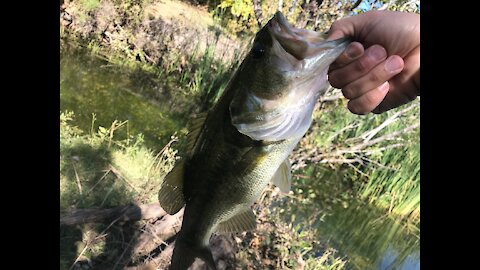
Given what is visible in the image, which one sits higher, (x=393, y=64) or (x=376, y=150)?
(x=393, y=64)

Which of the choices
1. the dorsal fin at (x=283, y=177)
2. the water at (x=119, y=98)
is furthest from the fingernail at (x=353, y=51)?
the water at (x=119, y=98)

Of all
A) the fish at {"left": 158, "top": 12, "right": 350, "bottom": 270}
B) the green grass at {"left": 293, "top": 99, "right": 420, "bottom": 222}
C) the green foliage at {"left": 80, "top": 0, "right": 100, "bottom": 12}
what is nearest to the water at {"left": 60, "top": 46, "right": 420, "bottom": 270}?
the green grass at {"left": 293, "top": 99, "right": 420, "bottom": 222}

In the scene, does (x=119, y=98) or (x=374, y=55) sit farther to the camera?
(x=119, y=98)

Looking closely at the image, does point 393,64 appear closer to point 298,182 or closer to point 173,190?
point 173,190

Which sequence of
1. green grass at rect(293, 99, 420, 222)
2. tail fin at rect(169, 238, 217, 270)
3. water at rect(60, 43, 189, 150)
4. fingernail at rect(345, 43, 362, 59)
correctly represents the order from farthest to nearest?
water at rect(60, 43, 189, 150) < green grass at rect(293, 99, 420, 222) < tail fin at rect(169, 238, 217, 270) < fingernail at rect(345, 43, 362, 59)

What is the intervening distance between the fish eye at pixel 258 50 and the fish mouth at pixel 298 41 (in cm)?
7

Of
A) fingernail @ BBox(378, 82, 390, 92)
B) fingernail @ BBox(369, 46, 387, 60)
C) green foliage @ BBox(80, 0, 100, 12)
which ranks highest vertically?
fingernail @ BBox(369, 46, 387, 60)

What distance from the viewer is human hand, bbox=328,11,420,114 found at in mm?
1650

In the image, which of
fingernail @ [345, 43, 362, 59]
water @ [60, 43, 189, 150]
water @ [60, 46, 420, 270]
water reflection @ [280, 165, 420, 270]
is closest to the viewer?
fingernail @ [345, 43, 362, 59]

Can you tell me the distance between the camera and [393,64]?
165 cm

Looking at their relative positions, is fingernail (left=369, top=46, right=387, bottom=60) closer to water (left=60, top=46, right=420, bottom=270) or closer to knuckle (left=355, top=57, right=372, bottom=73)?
knuckle (left=355, top=57, right=372, bottom=73)

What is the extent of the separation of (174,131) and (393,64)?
15.8 feet

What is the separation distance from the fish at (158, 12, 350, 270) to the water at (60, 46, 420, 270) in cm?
348

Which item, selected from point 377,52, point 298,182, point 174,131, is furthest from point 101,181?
point 377,52
